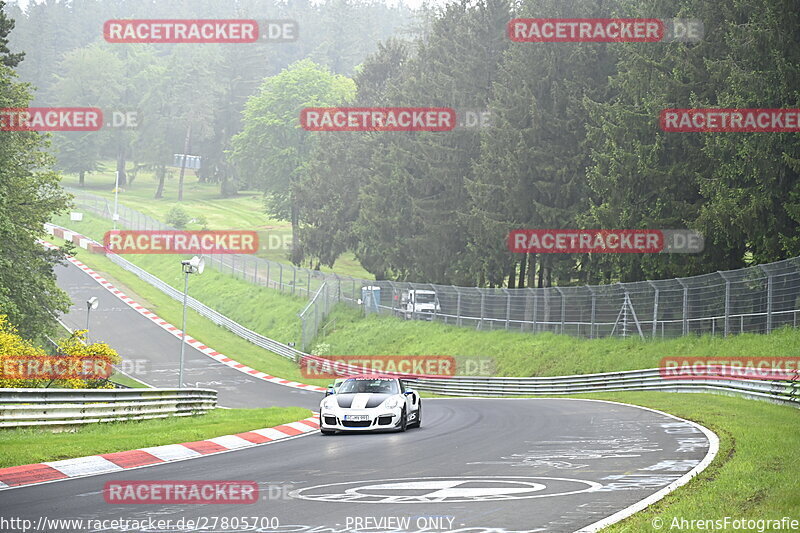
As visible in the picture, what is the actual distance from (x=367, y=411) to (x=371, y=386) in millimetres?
1351

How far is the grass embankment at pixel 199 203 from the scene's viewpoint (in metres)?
107

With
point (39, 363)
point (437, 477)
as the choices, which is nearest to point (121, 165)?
point (39, 363)

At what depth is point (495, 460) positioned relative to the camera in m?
13.1

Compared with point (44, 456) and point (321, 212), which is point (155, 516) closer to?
point (44, 456)

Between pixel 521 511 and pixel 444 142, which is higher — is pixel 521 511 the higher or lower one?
the lower one

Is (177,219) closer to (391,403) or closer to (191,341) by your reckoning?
(191,341)

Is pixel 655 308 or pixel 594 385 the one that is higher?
pixel 655 308

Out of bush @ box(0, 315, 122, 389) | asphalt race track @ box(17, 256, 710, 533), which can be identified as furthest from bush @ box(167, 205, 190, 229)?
asphalt race track @ box(17, 256, 710, 533)

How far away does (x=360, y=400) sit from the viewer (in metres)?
19.2

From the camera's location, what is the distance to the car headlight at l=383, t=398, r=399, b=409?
19.0 meters

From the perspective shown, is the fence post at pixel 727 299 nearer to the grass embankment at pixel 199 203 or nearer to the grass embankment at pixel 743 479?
the grass embankment at pixel 743 479

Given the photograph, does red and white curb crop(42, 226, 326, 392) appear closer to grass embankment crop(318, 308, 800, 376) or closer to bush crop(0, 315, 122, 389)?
grass embankment crop(318, 308, 800, 376)

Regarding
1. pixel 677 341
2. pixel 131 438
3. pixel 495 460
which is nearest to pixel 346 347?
pixel 677 341

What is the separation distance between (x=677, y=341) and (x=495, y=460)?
852 inches
